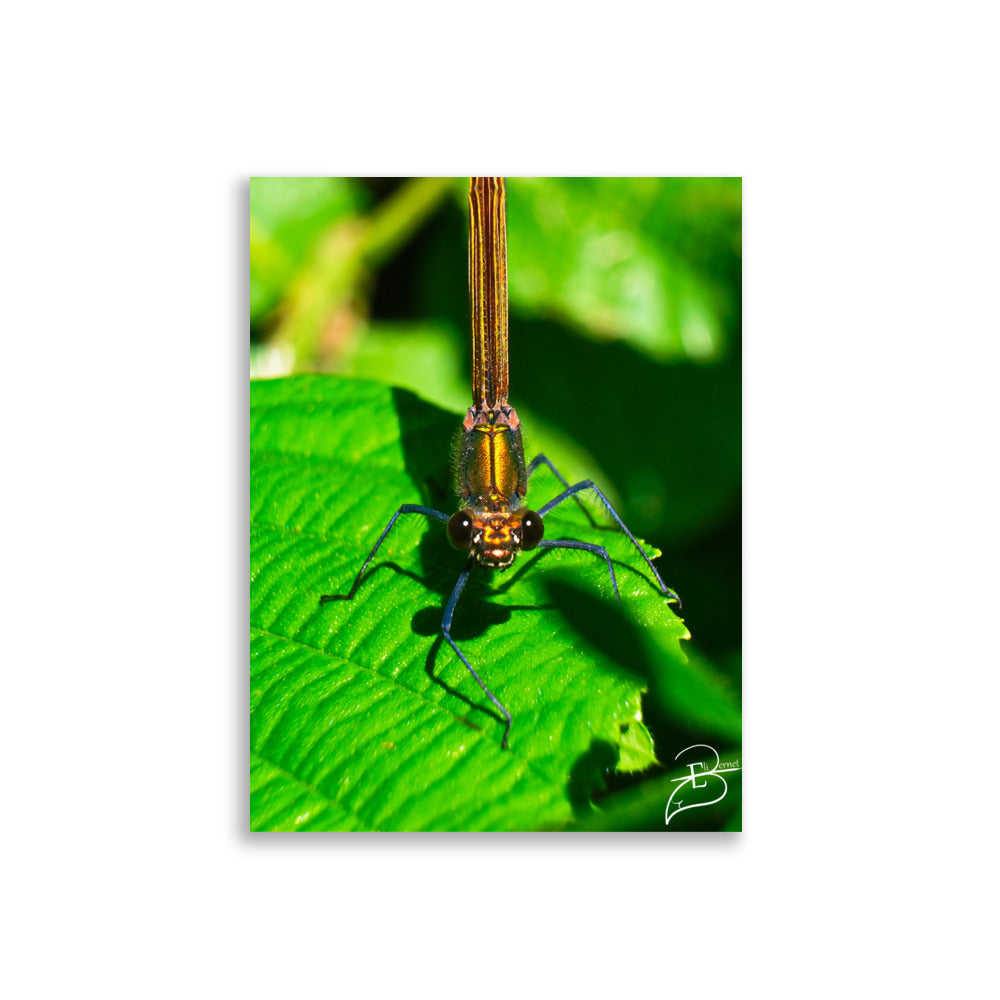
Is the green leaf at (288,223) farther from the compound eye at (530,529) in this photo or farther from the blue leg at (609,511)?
the compound eye at (530,529)

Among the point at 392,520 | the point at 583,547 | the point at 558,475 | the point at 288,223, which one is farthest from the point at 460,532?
the point at 288,223

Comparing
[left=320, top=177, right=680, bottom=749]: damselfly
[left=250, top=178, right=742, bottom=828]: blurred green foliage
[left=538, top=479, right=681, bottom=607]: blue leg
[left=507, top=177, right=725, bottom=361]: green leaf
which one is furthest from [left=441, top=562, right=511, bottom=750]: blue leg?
[left=507, top=177, right=725, bottom=361]: green leaf

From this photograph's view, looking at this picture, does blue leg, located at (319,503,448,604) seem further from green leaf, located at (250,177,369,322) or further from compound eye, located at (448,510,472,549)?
green leaf, located at (250,177,369,322)

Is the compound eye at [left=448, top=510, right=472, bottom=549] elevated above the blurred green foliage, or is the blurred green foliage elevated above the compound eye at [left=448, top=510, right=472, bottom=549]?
the blurred green foliage

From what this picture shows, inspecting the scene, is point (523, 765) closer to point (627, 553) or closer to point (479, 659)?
point (479, 659)
